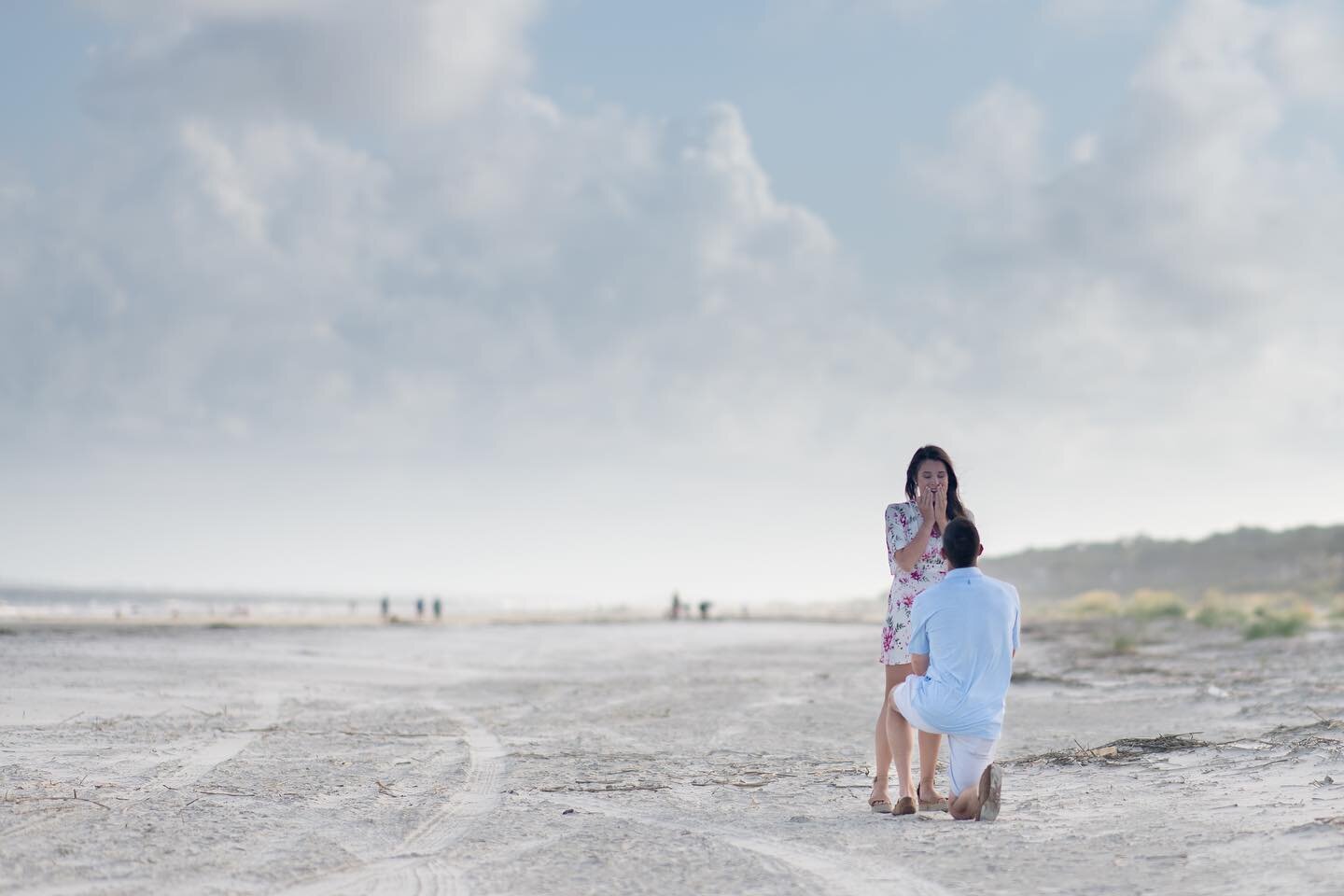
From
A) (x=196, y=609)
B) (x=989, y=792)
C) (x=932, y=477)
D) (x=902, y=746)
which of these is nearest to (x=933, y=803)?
(x=902, y=746)

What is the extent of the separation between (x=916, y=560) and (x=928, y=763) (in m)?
1.10

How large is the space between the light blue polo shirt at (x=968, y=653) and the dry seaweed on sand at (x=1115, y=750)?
2490 mm

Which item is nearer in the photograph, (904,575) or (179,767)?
(904,575)

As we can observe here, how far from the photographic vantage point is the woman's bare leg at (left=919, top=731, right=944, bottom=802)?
18.7ft

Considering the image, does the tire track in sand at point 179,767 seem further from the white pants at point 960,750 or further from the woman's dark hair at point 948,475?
the woman's dark hair at point 948,475

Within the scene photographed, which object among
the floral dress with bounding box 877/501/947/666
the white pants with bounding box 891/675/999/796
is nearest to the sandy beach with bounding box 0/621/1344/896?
the white pants with bounding box 891/675/999/796

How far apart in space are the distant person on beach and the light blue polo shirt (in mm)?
386

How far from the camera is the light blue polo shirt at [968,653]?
206 inches

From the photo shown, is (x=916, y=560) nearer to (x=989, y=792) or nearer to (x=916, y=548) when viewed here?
(x=916, y=548)

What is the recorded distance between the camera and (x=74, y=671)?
13867 mm

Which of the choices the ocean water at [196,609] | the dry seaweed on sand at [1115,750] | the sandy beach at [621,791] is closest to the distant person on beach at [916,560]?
the sandy beach at [621,791]

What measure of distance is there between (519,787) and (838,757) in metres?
2.58

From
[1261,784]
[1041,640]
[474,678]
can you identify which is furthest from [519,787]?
[1041,640]

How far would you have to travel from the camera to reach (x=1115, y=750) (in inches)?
302
